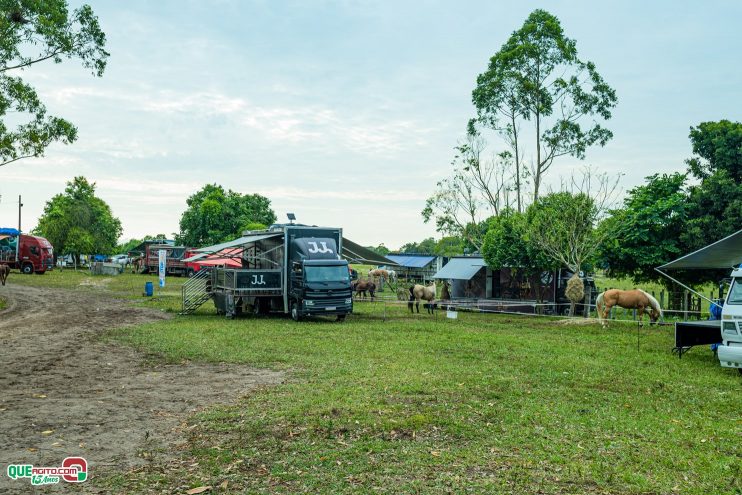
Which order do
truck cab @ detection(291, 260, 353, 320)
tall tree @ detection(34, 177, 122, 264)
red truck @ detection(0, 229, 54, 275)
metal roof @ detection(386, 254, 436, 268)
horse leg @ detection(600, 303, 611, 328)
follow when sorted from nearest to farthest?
horse leg @ detection(600, 303, 611, 328) < truck cab @ detection(291, 260, 353, 320) < red truck @ detection(0, 229, 54, 275) < metal roof @ detection(386, 254, 436, 268) < tall tree @ detection(34, 177, 122, 264)

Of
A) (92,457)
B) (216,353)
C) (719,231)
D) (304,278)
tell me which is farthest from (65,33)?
(719,231)

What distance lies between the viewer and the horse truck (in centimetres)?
2116

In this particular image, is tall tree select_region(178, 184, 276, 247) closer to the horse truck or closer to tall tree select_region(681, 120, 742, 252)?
the horse truck

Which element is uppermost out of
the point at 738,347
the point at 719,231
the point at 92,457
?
the point at 719,231

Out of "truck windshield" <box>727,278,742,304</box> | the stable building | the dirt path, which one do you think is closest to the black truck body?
the dirt path

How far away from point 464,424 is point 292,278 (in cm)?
1523

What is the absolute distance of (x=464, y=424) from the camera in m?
7.61

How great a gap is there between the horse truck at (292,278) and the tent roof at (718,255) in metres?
10.8

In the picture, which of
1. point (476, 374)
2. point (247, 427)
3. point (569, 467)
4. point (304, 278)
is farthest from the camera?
point (304, 278)

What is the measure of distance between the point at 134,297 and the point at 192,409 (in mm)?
24601

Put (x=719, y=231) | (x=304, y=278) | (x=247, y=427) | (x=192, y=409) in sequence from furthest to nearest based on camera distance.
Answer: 1. (x=719, y=231)
2. (x=304, y=278)
3. (x=192, y=409)
4. (x=247, y=427)

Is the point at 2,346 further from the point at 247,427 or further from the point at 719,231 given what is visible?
the point at 719,231

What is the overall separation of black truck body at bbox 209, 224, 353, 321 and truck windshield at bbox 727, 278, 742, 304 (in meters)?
12.5

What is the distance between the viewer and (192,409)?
8617 mm
